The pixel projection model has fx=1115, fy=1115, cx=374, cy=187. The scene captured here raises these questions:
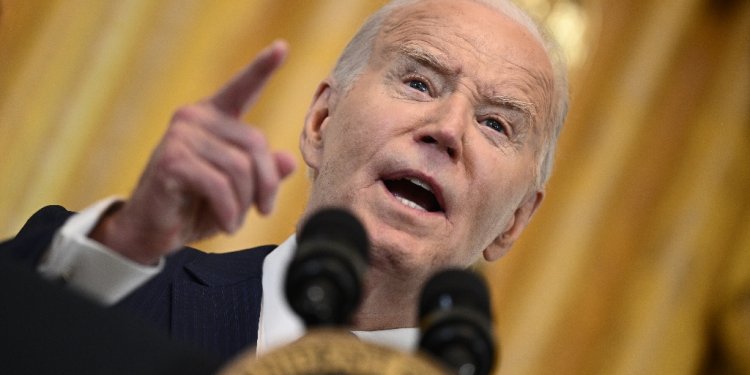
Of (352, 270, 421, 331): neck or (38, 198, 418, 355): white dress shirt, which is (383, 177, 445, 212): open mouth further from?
(38, 198, 418, 355): white dress shirt

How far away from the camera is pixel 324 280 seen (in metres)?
0.95

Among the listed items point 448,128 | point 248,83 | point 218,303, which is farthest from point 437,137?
point 248,83

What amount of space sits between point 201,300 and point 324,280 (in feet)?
2.91

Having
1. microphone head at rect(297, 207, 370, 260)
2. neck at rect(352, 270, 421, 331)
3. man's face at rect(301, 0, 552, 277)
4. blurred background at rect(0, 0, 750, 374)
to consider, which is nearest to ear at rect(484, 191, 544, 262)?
man's face at rect(301, 0, 552, 277)

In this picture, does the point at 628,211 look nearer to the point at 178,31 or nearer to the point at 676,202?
the point at 676,202

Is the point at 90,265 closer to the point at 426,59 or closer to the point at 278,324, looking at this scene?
the point at 278,324

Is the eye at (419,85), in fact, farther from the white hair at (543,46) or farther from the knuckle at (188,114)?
the knuckle at (188,114)

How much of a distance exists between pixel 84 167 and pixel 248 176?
169 centimetres

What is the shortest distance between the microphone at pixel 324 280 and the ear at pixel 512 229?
125cm

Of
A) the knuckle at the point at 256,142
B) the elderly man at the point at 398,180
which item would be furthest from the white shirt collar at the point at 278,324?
the knuckle at the point at 256,142

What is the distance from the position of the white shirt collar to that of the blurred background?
960 millimetres

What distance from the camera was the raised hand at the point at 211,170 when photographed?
121cm

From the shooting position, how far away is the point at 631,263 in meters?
3.81

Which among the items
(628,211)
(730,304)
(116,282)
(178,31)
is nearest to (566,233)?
(628,211)
